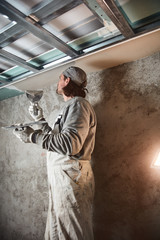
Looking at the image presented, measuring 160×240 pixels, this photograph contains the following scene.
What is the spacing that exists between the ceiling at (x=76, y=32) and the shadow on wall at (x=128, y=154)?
0.24 m

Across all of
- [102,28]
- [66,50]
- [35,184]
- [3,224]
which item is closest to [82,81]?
[66,50]

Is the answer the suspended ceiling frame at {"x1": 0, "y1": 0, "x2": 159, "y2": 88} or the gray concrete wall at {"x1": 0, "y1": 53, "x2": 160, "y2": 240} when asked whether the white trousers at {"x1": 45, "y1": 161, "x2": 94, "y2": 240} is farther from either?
the suspended ceiling frame at {"x1": 0, "y1": 0, "x2": 159, "y2": 88}

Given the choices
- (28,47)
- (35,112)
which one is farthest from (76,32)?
(35,112)

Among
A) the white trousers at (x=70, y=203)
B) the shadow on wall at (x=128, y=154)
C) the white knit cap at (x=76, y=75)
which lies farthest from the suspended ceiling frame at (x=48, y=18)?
the white trousers at (x=70, y=203)

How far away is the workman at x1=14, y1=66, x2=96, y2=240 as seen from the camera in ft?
4.27

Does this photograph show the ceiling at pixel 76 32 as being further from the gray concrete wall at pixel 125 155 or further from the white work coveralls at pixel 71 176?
the white work coveralls at pixel 71 176

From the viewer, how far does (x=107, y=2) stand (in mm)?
1079

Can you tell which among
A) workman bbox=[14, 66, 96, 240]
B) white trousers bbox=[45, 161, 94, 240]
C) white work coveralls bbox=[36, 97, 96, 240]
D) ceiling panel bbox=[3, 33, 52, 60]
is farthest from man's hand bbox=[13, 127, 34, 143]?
ceiling panel bbox=[3, 33, 52, 60]

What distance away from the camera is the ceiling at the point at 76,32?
3.88 ft

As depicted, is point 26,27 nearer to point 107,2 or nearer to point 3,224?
point 107,2

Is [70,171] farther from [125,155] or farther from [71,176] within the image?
[125,155]

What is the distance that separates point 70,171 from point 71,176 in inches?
1.5

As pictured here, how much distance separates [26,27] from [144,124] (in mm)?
1255

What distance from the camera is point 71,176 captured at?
141 centimetres
